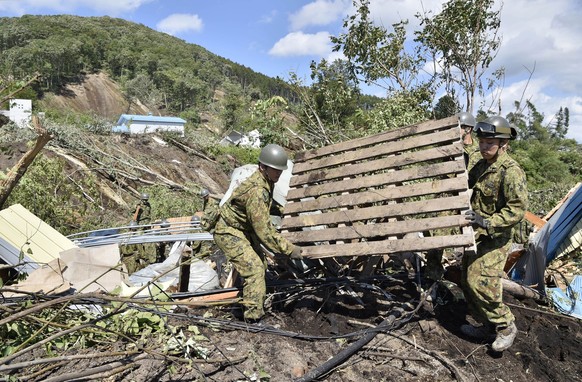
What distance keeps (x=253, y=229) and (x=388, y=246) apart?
45.8 inches

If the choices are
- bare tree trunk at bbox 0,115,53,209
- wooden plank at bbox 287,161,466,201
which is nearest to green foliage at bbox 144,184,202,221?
bare tree trunk at bbox 0,115,53,209

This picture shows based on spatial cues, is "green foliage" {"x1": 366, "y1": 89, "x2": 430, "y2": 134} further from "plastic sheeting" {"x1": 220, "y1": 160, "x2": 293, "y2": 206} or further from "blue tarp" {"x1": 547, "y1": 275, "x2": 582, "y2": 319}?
"blue tarp" {"x1": 547, "y1": 275, "x2": 582, "y2": 319}

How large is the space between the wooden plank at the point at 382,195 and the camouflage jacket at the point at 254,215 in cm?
49

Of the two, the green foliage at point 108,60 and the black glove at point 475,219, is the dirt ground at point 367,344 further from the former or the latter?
the green foliage at point 108,60

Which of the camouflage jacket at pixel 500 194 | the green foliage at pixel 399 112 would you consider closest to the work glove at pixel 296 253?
the camouflage jacket at pixel 500 194

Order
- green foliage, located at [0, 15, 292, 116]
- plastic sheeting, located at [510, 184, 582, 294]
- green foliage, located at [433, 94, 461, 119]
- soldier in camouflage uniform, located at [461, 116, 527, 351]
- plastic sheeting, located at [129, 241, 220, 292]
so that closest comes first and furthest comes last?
soldier in camouflage uniform, located at [461, 116, 527, 351] < plastic sheeting, located at [510, 184, 582, 294] < plastic sheeting, located at [129, 241, 220, 292] < green foliage, located at [433, 94, 461, 119] < green foliage, located at [0, 15, 292, 116]

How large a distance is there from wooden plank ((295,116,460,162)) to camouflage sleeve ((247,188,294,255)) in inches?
48.1

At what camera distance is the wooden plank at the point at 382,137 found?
153 inches

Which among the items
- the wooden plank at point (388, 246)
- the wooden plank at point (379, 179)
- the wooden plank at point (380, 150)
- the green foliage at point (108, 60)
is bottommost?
the wooden plank at point (388, 246)

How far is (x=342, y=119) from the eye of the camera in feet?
29.5

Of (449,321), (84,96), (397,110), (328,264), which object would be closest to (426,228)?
(449,321)

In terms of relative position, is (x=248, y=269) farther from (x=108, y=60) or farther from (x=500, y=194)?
(x=108, y=60)

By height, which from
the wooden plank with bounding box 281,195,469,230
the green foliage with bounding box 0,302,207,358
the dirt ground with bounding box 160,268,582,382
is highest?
the wooden plank with bounding box 281,195,469,230

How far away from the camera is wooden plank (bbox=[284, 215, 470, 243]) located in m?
3.21
